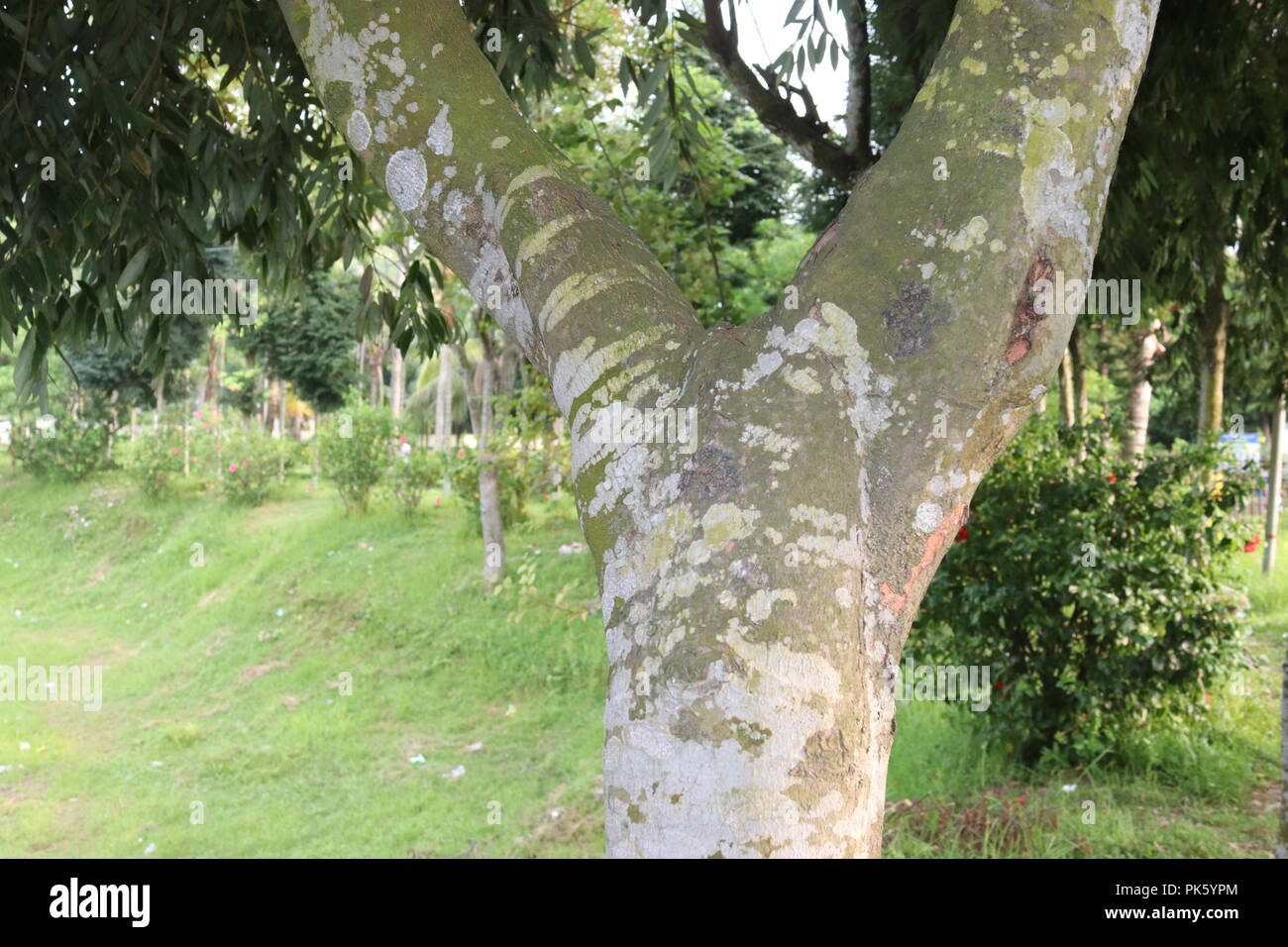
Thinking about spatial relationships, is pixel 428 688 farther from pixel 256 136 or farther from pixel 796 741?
pixel 796 741

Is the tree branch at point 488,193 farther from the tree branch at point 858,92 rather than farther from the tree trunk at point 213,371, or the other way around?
the tree trunk at point 213,371

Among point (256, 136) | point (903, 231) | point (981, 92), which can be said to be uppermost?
point (256, 136)

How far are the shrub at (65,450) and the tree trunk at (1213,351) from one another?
50.4 feet

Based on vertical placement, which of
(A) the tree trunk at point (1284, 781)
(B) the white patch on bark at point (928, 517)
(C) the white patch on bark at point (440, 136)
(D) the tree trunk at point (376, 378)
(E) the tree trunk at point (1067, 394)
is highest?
(D) the tree trunk at point (376, 378)

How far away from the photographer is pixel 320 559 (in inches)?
469

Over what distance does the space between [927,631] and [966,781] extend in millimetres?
768

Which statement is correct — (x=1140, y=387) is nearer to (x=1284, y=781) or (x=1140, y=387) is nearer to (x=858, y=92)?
(x=858, y=92)

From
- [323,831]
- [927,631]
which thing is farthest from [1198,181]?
[323,831]

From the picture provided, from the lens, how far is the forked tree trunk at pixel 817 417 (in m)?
1.34

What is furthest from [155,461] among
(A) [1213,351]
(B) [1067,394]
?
(A) [1213,351]

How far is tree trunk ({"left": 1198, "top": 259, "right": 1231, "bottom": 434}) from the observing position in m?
7.11

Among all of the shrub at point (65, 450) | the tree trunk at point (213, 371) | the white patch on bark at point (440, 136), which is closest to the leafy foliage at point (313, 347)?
the tree trunk at point (213, 371)

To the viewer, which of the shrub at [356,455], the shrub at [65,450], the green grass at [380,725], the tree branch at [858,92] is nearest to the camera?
the tree branch at [858,92]

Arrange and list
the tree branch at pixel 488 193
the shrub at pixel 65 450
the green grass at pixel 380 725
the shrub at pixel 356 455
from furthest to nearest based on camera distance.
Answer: the shrub at pixel 65 450 → the shrub at pixel 356 455 → the green grass at pixel 380 725 → the tree branch at pixel 488 193
